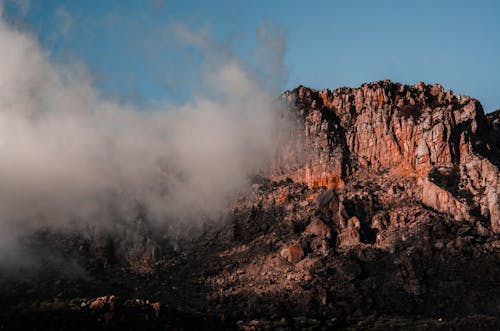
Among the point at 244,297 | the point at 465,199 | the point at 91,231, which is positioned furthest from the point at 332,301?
the point at 91,231

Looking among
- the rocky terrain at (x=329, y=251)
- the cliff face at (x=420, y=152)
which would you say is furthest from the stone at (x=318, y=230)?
the cliff face at (x=420, y=152)

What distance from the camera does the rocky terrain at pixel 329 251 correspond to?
141000 mm

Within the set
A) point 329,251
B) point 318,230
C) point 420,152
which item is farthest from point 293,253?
point 420,152

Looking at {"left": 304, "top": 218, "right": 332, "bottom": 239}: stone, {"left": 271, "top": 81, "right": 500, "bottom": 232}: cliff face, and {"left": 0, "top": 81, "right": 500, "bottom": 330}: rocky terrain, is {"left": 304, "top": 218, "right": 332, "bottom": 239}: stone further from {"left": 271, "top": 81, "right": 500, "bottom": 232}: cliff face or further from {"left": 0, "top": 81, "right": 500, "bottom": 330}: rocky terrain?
{"left": 271, "top": 81, "right": 500, "bottom": 232}: cliff face

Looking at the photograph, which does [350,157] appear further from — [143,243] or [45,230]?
[45,230]

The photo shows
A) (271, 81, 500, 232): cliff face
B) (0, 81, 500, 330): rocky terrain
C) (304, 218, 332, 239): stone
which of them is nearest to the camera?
(0, 81, 500, 330): rocky terrain

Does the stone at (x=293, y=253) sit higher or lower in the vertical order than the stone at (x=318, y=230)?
lower

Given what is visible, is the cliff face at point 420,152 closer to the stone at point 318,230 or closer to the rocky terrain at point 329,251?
the rocky terrain at point 329,251

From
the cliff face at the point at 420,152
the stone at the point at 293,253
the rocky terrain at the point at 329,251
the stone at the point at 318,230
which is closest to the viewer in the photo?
the rocky terrain at the point at 329,251

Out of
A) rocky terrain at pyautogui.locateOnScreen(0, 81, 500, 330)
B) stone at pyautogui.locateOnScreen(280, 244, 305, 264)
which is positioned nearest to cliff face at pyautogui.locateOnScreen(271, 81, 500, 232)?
rocky terrain at pyautogui.locateOnScreen(0, 81, 500, 330)

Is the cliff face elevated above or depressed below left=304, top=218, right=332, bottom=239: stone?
above

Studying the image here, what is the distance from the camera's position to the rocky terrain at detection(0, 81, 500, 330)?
141 meters

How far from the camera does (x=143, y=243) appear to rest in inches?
7431

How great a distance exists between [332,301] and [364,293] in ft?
26.9
